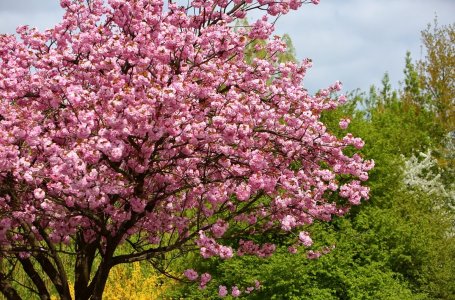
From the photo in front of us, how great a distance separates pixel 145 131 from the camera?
8992mm

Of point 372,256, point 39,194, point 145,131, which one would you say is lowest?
point 39,194

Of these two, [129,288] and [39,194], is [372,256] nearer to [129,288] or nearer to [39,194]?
[129,288]

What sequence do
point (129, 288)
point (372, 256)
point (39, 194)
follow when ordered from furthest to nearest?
point (372, 256) → point (129, 288) → point (39, 194)

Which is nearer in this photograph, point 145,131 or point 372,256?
point 145,131

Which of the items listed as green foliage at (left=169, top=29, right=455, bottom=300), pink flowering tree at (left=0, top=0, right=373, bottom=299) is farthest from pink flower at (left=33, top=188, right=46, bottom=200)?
green foliage at (left=169, top=29, right=455, bottom=300)

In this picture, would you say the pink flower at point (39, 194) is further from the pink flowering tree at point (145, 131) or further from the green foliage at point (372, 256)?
the green foliage at point (372, 256)

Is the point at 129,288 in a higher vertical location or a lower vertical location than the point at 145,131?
higher

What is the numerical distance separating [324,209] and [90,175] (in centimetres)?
470

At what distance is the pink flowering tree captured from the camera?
9203 millimetres

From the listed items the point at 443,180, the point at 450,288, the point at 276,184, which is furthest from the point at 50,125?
the point at 443,180

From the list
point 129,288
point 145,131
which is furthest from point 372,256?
point 145,131

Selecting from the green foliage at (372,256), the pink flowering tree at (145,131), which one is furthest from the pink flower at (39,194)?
the green foliage at (372,256)

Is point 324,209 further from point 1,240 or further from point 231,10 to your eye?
point 1,240

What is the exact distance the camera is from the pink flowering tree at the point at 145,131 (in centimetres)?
920
